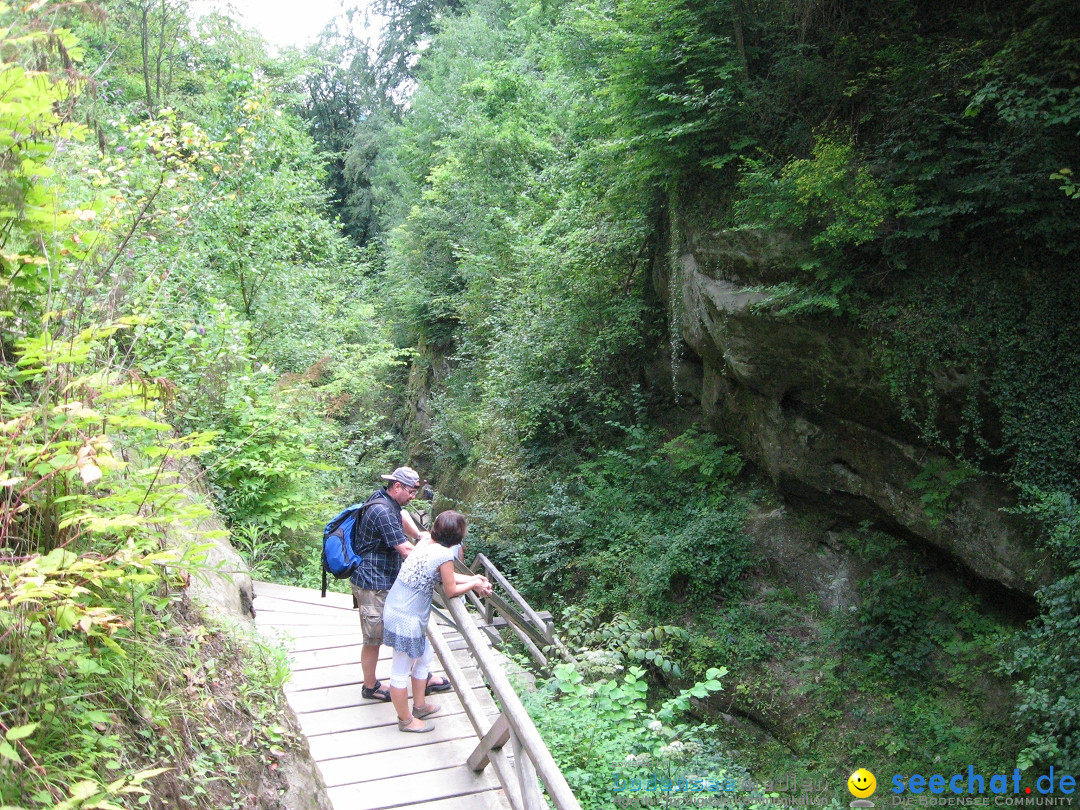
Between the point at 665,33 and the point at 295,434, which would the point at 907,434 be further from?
the point at 295,434

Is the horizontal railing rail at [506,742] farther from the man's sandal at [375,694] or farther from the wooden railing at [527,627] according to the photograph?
the wooden railing at [527,627]

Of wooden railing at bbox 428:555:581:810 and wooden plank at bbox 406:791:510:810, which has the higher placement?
wooden railing at bbox 428:555:581:810

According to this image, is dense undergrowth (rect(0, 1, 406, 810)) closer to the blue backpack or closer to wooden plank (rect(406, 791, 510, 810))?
the blue backpack

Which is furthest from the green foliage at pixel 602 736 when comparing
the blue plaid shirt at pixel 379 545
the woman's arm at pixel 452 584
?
the blue plaid shirt at pixel 379 545

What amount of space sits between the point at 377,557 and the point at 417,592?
59 centimetres

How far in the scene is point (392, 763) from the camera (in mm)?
4160

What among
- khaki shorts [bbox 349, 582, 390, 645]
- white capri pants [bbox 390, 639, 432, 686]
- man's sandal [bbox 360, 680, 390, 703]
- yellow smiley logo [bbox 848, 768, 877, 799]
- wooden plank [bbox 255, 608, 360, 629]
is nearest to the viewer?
white capri pants [bbox 390, 639, 432, 686]

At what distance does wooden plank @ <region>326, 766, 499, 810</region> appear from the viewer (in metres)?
3.82

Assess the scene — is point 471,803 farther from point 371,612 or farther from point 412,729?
point 371,612

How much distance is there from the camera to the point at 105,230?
3.99 meters

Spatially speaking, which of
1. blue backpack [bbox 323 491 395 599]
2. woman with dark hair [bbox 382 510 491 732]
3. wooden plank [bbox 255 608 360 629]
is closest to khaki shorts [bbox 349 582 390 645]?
blue backpack [bbox 323 491 395 599]

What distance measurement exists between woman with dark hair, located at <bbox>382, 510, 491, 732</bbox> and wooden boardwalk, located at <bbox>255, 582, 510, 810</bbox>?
21 centimetres

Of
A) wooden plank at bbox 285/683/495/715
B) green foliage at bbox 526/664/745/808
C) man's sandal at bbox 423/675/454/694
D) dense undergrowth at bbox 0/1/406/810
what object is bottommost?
green foliage at bbox 526/664/745/808

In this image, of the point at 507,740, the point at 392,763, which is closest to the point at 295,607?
the point at 392,763
